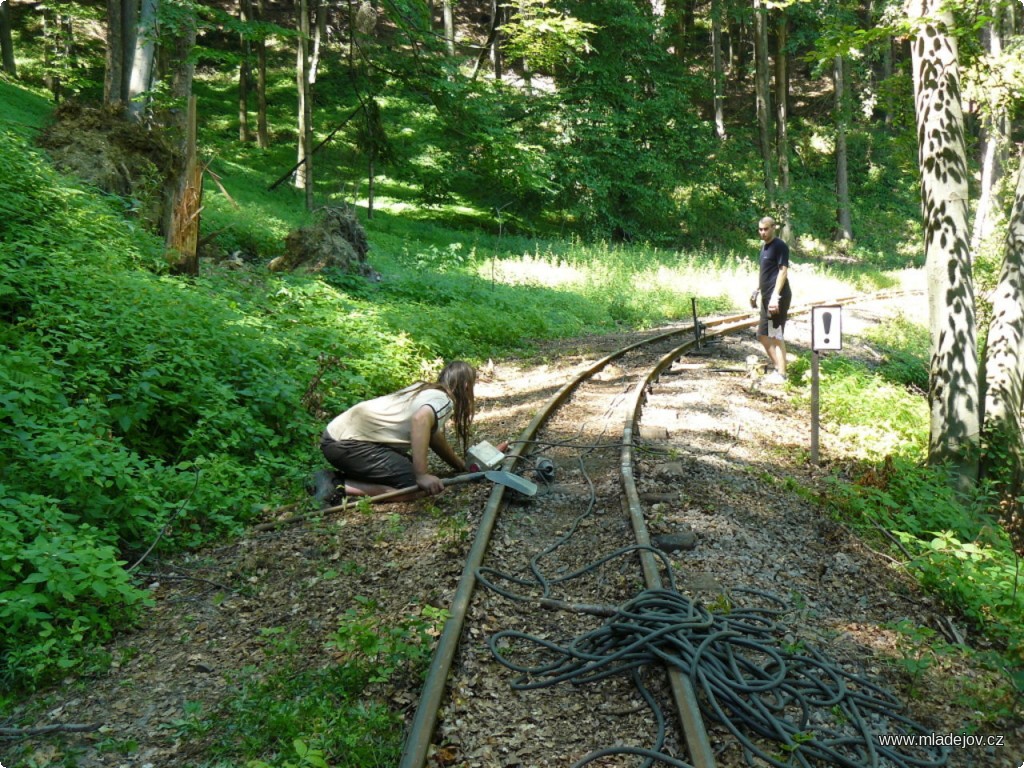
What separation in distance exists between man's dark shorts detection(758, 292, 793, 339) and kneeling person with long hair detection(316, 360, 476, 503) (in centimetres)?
545

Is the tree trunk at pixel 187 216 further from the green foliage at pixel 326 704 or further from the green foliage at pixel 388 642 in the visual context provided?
the green foliage at pixel 388 642

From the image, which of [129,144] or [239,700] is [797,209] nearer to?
[129,144]

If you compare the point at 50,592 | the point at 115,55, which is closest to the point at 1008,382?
the point at 50,592

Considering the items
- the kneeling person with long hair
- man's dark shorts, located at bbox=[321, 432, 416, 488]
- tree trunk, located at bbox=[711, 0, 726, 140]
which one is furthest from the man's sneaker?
tree trunk, located at bbox=[711, 0, 726, 140]

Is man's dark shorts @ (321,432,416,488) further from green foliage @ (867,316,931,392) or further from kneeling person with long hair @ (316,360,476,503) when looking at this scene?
green foliage @ (867,316,931,392)

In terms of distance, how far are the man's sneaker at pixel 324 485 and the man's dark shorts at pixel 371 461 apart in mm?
157

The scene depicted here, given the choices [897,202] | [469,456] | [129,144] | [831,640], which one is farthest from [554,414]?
[897,202]

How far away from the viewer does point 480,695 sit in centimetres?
365

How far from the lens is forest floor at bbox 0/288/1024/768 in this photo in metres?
3.56

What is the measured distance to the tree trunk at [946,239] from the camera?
7.65 metres

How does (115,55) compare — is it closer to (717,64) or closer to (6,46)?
(6,46)

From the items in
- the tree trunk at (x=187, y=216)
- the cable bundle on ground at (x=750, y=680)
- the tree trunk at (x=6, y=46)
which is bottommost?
the cable bundle on ground at (x=750, y=680)

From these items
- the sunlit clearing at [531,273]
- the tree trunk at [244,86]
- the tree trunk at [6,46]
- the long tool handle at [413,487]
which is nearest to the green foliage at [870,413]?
the long tool handle at [413,487]

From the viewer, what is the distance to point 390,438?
6.27 meters
